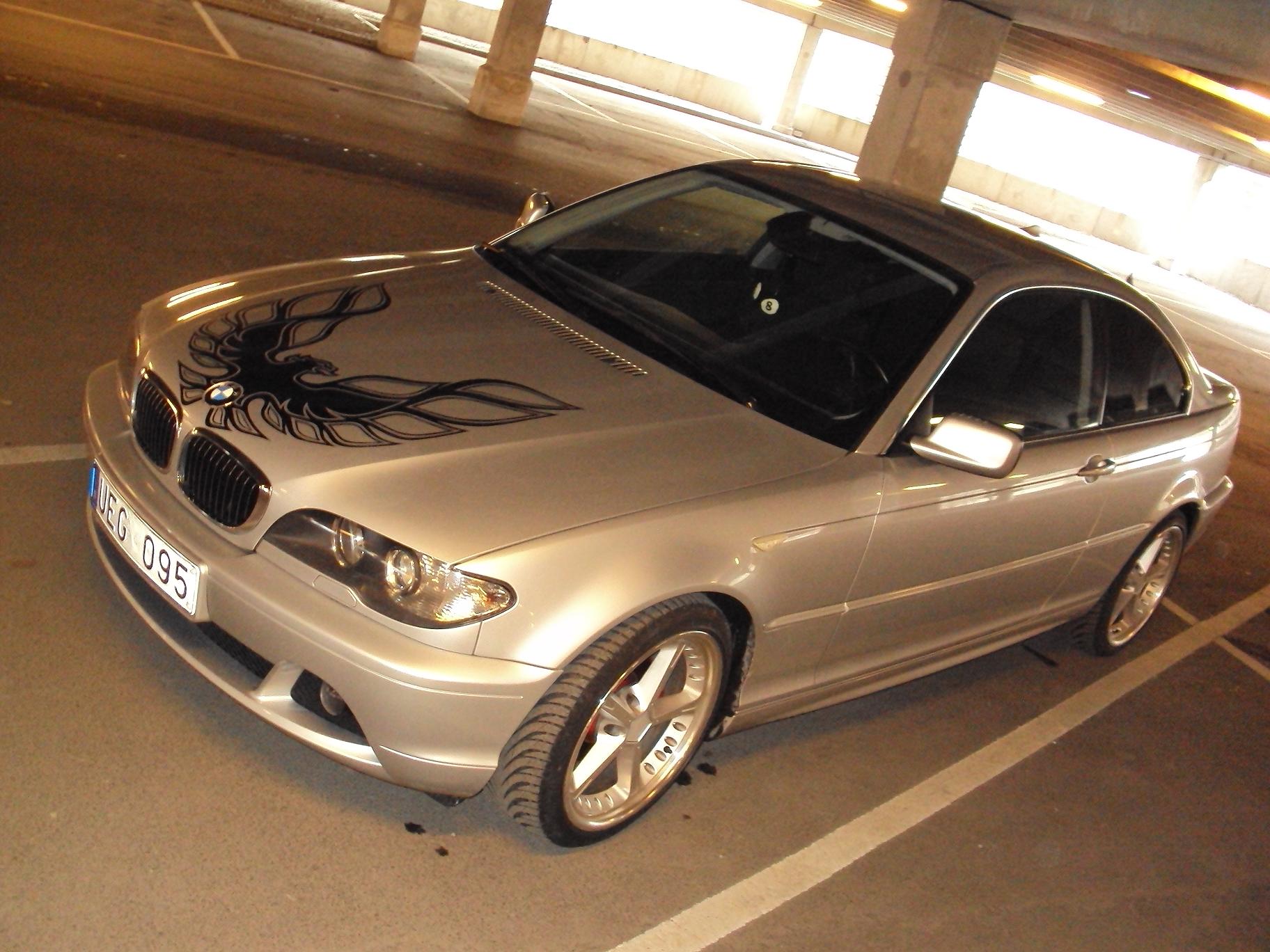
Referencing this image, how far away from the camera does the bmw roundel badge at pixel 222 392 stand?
10.5ft

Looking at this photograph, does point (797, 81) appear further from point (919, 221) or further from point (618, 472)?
point (618, 472)

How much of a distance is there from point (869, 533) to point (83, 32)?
1337 cm

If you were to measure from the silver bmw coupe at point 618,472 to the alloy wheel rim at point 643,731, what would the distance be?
1 centimetres

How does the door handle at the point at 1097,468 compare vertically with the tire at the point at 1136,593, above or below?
above

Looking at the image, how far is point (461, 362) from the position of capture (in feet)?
11.6

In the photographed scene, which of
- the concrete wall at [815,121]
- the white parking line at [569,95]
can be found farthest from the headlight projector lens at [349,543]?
the concrete wall at [815,121]

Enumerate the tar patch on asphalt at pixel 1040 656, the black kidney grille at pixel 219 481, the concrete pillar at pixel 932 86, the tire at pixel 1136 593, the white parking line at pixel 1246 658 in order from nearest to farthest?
1. the black kidney grille at pixel 219 481
2. the tire at pixel 1136 593
3. the tar patch on asphalt at pixel 1040 656
4. the white parking line at pixel 1246 658
5. the concrete pillar at pixel 932 86

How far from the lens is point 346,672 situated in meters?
2.83

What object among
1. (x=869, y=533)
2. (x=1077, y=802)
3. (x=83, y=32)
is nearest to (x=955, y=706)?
(x=1077, y=802)

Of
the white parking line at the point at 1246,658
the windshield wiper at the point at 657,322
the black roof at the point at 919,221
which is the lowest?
the white parking line at the point at 1246,658

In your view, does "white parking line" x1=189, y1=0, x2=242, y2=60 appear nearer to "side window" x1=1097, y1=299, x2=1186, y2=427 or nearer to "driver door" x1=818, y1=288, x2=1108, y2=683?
"side window" x1=1097, y1=299, x2=1186, y2=427

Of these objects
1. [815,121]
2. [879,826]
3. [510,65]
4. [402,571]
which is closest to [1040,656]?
[879,826]

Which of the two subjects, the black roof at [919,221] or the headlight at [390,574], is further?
the black roof at [919,221]

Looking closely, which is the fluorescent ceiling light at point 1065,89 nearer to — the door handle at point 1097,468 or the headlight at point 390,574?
the door handle at point 1097,468
